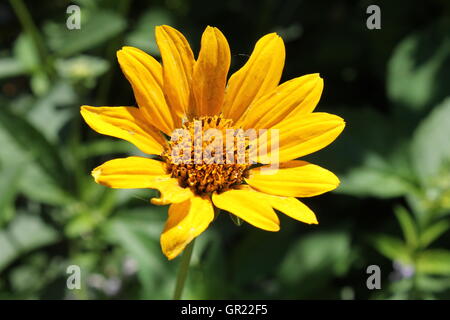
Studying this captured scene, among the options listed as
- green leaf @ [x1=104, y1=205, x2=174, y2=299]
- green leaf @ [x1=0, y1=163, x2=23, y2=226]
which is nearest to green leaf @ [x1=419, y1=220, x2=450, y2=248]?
green leaf @ [x1=104, y1=205, x2=174, y2=299]

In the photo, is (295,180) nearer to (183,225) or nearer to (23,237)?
(183,225)

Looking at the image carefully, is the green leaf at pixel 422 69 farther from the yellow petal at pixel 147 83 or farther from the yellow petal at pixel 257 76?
the yellow petal at pixel 147 83

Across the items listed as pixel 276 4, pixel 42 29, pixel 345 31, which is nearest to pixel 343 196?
pixel 345 31

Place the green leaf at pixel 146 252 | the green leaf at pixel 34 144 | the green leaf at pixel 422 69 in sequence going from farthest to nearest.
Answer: the green leaf at pixel 422 69 → the green leaf at pixel 34 144 → the green leaf at pixel 146 252

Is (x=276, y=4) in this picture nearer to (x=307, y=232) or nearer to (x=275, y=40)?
(x=307, y=232)

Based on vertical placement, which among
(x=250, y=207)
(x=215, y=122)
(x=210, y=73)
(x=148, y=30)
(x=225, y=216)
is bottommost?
(x=250, y=207)

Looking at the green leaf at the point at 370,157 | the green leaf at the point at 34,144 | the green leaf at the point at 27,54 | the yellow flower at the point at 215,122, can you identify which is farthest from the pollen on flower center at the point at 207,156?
the green leaf at the point at 27,54

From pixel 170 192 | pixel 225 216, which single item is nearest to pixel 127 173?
pixel 170 192
